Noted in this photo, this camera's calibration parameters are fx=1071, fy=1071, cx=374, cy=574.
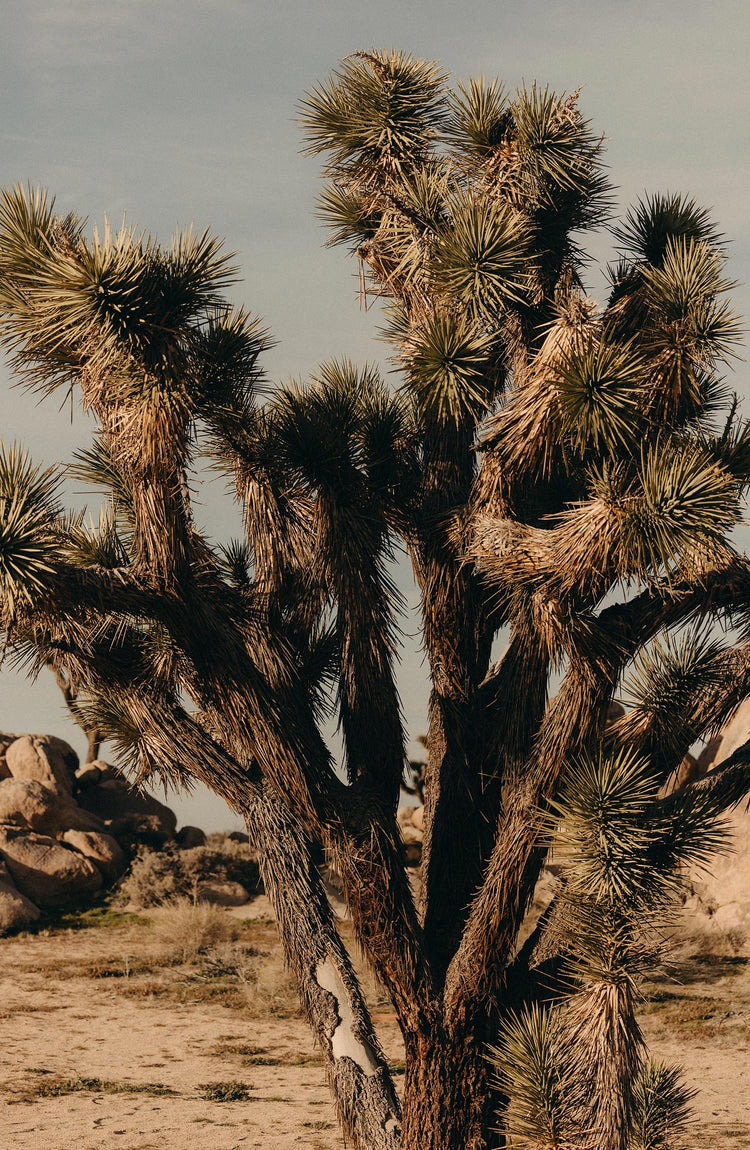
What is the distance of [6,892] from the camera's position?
1797 cm

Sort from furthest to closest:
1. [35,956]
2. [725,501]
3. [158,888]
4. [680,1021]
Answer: [158,888], [35,956], [680,1021], [725,501]

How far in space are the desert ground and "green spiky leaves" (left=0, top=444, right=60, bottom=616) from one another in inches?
229

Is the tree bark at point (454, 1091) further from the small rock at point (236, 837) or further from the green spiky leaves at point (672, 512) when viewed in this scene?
the small rock at point (236, 837)

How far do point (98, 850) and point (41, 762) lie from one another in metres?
2.42

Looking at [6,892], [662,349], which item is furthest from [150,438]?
[6,892]

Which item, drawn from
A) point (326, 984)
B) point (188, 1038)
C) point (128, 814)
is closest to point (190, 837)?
point (128, 814)

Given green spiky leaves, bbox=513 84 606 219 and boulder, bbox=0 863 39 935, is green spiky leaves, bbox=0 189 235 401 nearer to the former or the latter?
green spiky leaves, bbox=513 84 606 219

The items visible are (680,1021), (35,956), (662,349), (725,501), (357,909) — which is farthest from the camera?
(35,956)

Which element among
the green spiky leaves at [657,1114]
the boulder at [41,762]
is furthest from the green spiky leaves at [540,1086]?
the boulder at [41,762]

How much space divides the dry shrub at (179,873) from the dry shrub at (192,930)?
1.00 m

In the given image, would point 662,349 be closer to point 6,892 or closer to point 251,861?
point 6,892

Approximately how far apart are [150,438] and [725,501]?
281 centimetres

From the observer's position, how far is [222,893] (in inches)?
789

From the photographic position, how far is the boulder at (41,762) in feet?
69.4
